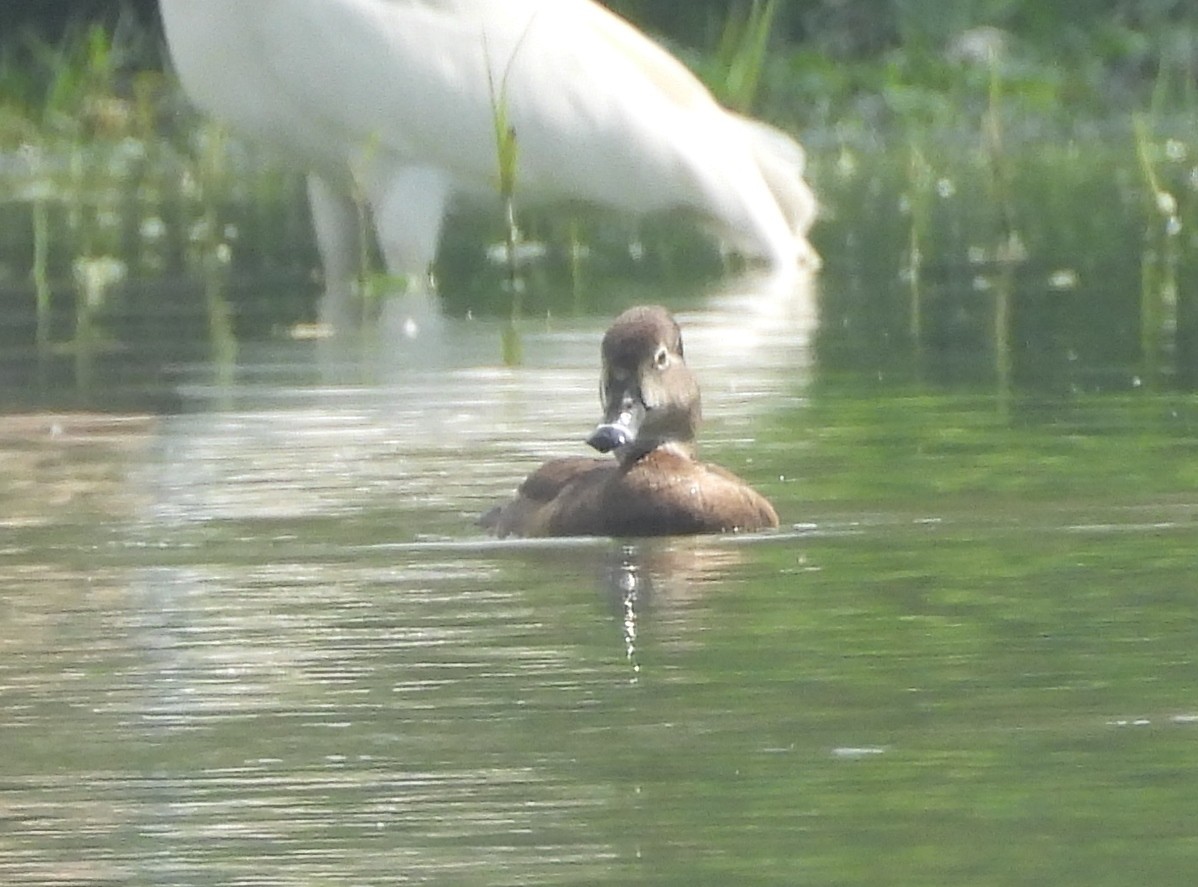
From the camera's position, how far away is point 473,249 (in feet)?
43.3

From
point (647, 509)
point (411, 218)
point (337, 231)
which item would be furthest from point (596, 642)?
point (337, 231)

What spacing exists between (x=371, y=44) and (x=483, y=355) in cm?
248

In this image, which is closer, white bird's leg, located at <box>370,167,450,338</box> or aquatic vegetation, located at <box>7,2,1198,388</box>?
aquatic vegetation, located at <box>7,2,1198,388</box>

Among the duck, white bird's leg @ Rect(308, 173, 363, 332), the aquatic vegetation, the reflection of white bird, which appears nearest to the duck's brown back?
the duck

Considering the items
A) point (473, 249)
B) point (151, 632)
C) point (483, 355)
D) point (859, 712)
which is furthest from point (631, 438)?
point (473, 249)

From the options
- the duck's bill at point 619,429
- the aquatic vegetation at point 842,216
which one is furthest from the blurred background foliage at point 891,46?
the duck's bill at point 619,429

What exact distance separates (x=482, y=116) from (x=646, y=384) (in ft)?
17.5

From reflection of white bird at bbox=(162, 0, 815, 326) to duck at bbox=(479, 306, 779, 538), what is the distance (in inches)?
192

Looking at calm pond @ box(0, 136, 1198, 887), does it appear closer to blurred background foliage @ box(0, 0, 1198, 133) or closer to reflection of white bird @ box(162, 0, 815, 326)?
reflection of white bird @ box(162, 0, 815, 326)

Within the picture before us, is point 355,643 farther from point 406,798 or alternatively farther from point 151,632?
point 406,798

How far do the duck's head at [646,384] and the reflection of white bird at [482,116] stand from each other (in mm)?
4830

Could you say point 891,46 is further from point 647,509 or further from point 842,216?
point 647,509

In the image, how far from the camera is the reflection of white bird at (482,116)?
1048cm

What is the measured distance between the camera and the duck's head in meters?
5.45
